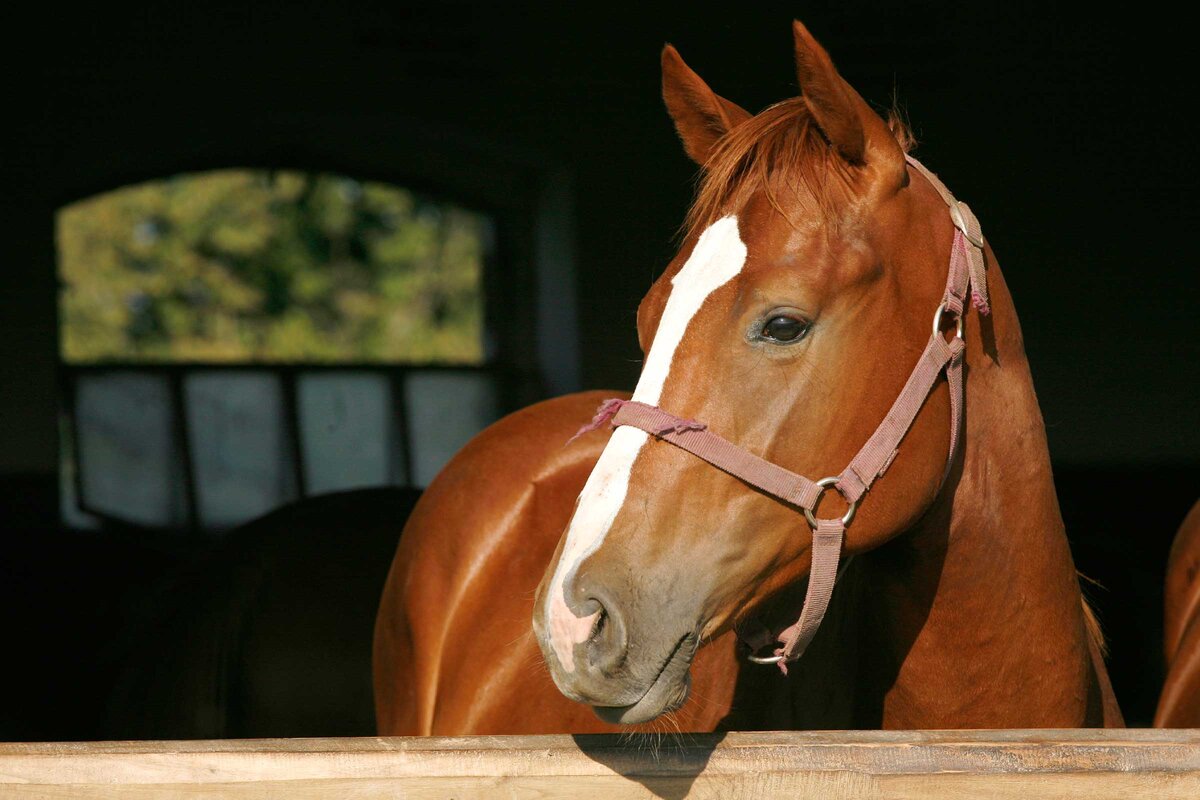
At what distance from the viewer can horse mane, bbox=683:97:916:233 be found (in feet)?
4.42

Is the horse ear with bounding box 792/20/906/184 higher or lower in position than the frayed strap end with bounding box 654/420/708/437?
higher

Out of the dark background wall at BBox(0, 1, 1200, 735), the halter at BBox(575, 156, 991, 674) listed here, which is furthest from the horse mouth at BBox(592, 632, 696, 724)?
the dark background wall at BBox(0, 1, 1200, 735)

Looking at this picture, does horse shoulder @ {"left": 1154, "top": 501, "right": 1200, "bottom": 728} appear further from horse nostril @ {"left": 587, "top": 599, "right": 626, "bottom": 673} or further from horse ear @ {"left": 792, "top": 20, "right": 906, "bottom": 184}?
horse nostril @ {"left": 587, "top": 599, "right": 626, "bottom": 673}

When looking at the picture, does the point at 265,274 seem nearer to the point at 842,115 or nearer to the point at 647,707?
the point at 842,115

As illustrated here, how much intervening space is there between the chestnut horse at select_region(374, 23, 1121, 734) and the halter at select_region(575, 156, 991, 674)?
2cm

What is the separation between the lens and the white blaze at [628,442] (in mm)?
1155

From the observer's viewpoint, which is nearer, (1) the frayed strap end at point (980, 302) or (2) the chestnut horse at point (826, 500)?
(2) the chestnut horse at point (826, 500)

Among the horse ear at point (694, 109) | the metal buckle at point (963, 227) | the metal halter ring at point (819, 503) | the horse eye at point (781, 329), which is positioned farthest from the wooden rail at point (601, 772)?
the horse ear at point (694, 109)

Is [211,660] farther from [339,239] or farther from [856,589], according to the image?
[339,239]

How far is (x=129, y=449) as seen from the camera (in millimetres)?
4676

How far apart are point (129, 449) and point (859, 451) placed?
13.3ft

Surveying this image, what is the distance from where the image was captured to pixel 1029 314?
4496 millimetres

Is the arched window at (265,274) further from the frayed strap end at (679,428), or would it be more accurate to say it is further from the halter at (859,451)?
the frayed strap end at (679,428)

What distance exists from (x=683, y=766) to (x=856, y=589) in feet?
1.76
